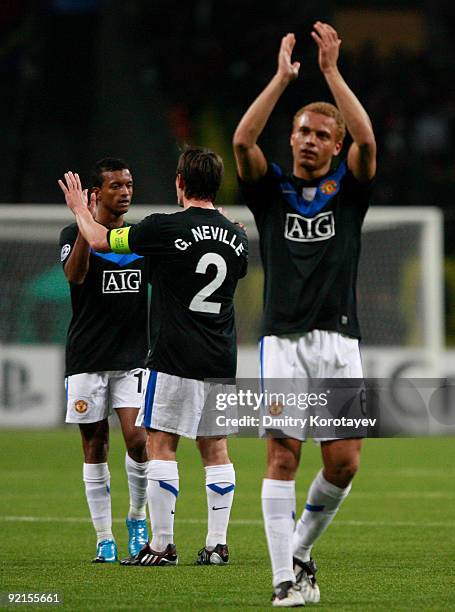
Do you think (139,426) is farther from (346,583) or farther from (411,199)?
(411,199)

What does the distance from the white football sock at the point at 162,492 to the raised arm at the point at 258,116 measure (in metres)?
1.82

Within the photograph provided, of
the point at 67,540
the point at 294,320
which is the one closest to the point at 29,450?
the point at 67,540

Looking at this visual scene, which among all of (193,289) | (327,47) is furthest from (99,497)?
(327,47)

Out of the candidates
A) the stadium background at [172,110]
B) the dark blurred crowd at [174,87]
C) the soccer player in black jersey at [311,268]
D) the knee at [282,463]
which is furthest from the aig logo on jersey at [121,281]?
the dark blurred crowd at [174,87]

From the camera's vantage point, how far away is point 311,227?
5.17m

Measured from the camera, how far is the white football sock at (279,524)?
16.2 feet

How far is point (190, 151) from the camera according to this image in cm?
627

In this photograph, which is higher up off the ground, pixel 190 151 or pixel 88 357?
pixel 190 151

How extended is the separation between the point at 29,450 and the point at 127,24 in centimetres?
1479

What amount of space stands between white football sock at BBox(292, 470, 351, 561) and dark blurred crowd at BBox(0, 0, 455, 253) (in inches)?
762

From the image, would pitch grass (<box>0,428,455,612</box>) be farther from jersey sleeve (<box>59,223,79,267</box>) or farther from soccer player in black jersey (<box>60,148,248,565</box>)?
jersey sleeve (<box>59,223,79,267</box>)

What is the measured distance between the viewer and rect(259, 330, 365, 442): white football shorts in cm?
502

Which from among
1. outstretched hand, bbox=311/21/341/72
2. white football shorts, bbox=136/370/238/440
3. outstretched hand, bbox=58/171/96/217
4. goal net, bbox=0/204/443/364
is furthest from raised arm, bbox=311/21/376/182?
goal net, bbox=0/204/443/364

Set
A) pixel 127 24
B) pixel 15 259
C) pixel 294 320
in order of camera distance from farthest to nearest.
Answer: pixel 127 24, pixel 15 259, pixel 294 320
